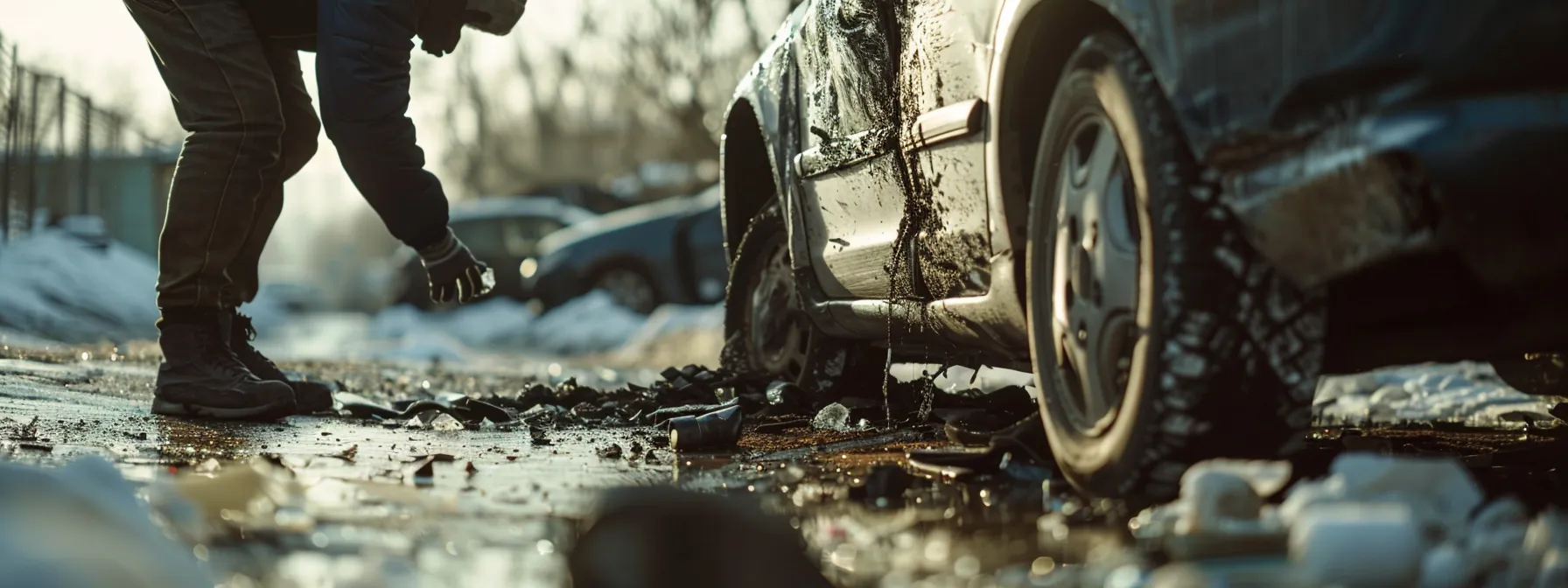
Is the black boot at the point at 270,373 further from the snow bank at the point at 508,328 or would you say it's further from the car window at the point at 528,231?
the car window at the point at 528,231

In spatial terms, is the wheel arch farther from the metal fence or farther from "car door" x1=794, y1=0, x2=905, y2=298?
the metal fence

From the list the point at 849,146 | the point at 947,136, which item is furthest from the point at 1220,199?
the point at 849,146

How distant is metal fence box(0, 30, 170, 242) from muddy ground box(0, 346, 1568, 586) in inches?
428

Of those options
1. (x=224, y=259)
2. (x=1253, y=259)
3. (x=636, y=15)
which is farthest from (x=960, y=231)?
(x=636, y=15)

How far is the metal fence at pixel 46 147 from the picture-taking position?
1485cm

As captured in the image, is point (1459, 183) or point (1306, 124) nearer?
point (1459, 183)

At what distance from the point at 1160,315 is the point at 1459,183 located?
516 millimetres

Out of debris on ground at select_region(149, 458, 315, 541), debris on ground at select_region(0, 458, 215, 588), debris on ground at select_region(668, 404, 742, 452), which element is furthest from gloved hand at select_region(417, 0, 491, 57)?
debris on ground at select_region(0, 458, 215, 588)

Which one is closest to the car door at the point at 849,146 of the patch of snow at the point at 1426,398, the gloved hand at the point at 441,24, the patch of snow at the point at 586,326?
the gloved hand at the point at 441,24

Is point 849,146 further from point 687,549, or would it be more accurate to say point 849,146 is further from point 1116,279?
point 687,549

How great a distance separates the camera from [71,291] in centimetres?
1362

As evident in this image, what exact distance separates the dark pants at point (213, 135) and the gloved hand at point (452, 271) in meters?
0.57

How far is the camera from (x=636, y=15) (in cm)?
3847

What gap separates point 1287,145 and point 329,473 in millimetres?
1868
